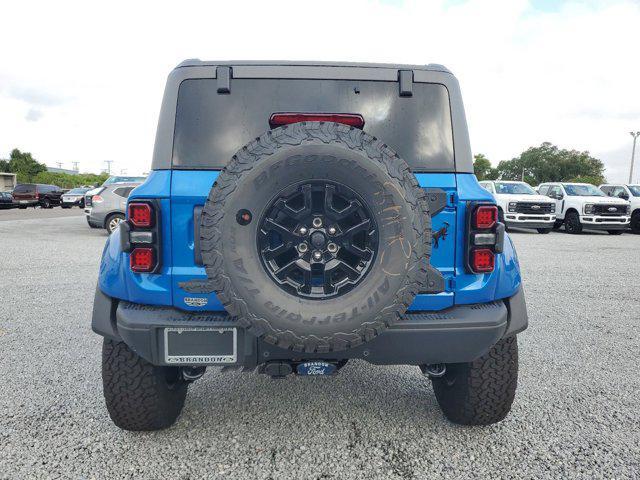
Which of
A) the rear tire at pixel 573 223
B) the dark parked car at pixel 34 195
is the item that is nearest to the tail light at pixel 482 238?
the rear tire at pixel 573 223

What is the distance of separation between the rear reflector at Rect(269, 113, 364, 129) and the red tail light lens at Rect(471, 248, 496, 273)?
0.85m

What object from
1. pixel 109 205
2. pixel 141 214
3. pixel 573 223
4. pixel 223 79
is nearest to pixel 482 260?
pixel 223 79

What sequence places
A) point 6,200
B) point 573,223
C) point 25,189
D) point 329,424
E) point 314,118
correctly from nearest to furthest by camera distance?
point 314,118, point 329,424, point 573,223, point 6,200, point 25,189

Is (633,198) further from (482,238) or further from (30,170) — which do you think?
(30,170)

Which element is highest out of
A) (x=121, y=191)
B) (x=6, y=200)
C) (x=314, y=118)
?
(x=314, y=118)

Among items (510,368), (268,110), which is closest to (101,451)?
(268,110)

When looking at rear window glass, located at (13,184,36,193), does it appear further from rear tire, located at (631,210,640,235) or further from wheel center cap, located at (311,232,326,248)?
wheel center cap, located at (311,232,326,248)

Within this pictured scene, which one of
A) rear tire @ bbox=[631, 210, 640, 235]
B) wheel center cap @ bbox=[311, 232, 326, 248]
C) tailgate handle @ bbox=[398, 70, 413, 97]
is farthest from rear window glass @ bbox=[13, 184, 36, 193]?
wheel center cap @ bbox=[311, 232, 326, 248]

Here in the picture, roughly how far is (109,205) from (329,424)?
12.0m

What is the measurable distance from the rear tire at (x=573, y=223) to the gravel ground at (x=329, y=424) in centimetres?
1289

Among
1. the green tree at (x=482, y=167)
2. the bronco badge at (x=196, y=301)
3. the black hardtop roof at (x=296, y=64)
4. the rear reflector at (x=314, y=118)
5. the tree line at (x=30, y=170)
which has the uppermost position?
the green tree at (x=482, y=167)

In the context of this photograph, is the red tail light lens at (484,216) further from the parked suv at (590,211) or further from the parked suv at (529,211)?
the parked suv at (590,211)

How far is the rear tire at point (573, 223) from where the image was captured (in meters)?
16.2

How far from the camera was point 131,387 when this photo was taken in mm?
2525
